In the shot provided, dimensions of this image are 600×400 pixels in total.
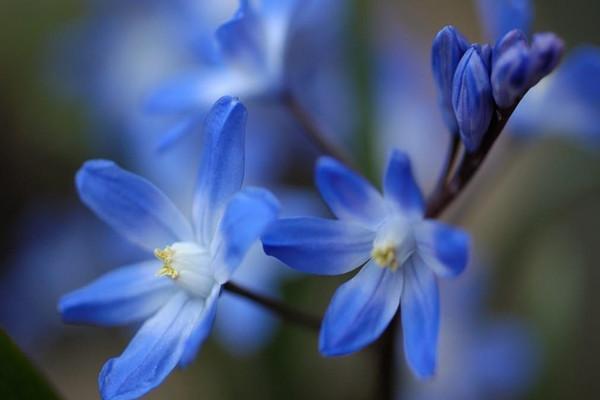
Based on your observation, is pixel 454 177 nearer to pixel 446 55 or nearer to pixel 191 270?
pixel 446 55

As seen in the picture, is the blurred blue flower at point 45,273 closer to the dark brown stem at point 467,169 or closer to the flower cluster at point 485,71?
the dark brown stem at point 467,169

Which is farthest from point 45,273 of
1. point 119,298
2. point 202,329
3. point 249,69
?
point 202,329

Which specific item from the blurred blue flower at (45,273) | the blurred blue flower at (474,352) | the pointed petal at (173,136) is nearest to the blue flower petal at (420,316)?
the pointed petal at (173,136)

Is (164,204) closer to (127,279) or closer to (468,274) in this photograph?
(127,279)

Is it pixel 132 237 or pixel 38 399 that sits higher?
pixel 132 237

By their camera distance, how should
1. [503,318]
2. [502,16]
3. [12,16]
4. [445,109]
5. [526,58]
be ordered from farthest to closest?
[12,16]
[503,318]
[502,16]
[445,109]
[526,58]

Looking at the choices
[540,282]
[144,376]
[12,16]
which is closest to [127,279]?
[144,376]

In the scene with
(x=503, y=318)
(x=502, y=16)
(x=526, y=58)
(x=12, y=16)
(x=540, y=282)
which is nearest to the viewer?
(x=526, y=58)
